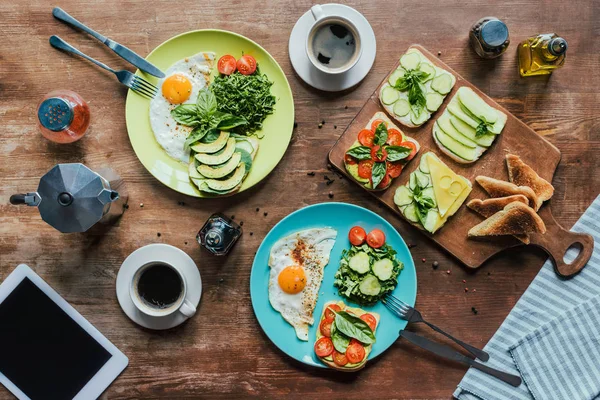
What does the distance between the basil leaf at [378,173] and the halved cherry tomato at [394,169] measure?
46 mm

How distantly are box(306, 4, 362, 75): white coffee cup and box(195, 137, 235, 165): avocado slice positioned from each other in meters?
0.59

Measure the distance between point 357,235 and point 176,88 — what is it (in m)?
1.19

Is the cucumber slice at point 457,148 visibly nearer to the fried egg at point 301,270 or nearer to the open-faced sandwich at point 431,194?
the open-faced sandwich at point 431,194

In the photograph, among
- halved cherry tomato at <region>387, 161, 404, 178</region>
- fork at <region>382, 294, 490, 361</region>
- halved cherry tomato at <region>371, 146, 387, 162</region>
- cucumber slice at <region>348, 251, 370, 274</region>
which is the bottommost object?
fork at <region>382, 294, 490, 361</region>

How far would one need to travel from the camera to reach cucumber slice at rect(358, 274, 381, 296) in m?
2.60

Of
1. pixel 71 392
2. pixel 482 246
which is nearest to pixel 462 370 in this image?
pixel 482 246

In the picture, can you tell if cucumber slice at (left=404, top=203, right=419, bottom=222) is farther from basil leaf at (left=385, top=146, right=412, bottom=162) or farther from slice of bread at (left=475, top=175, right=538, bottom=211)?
slice of bread at (left=475, top=175, right=538, bottom=211)

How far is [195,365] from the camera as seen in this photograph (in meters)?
2.77

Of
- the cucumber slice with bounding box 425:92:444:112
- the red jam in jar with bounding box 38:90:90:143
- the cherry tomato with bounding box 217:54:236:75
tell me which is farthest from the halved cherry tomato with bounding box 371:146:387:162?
the red jam in jar with bounding box 38:90:90:143

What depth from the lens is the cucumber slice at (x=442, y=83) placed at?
8.55 ft

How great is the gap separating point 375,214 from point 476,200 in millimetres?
530

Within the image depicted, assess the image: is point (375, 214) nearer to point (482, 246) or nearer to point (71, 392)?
point (482, 246)

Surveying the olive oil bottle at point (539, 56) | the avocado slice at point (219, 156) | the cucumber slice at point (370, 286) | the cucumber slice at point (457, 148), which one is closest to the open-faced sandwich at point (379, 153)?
the cucumber slice at point (457, 148)

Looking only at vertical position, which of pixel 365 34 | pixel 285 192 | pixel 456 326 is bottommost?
pixel 456 326
